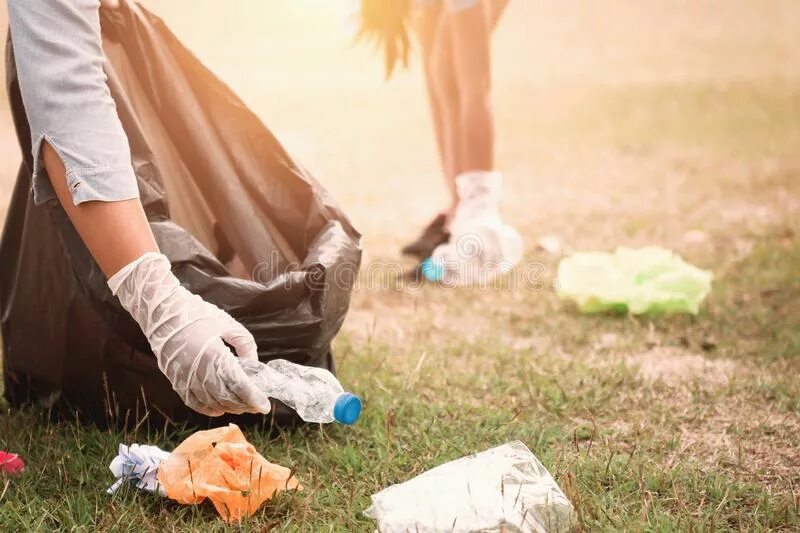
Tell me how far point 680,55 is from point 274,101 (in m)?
3.66

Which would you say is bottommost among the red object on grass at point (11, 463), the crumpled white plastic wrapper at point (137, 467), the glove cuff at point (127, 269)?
the red object on grass at point (11, 463)

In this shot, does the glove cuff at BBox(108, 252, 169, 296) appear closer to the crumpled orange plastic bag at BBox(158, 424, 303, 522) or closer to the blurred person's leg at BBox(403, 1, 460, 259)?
the crumpled orange plastic bag at BBox(158, 424, 303, 522)

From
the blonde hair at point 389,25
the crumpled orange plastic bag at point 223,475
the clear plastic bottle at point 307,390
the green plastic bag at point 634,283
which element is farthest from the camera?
A: the blonde hair at point 389,25

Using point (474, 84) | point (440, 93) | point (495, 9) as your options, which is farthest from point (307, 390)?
point (495, 9)

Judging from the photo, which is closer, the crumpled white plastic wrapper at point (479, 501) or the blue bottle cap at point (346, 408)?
the crumpled white plastic wrapper at point (479, 501)

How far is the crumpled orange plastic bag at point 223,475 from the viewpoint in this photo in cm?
144

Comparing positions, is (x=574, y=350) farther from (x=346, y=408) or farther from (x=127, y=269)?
(x=127, y=269)

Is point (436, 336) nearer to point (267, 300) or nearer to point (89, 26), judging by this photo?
point (267, 300)

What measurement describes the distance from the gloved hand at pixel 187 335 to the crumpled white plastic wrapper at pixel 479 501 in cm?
27

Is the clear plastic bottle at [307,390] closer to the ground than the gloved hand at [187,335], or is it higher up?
closer to the ground

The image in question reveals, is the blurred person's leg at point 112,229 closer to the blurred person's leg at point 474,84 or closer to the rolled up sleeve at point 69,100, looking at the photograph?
the rolled up sleeve at point 69,100

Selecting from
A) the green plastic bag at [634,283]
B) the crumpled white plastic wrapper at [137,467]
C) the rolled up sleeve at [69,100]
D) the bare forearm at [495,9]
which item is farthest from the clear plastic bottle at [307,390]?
the bare forearm at [495,9]

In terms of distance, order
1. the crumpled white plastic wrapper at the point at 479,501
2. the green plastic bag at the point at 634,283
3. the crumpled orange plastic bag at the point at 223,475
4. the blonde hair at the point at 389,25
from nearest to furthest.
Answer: the crumpled white plastic wrapper at the point at 479,501 < the crumpled orange plastic bag at the point at 223,475 < the green plastic bag at the point at 634,283 < the blonde hair at the point at 389,25

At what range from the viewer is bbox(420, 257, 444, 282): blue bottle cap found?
9.70 ft
